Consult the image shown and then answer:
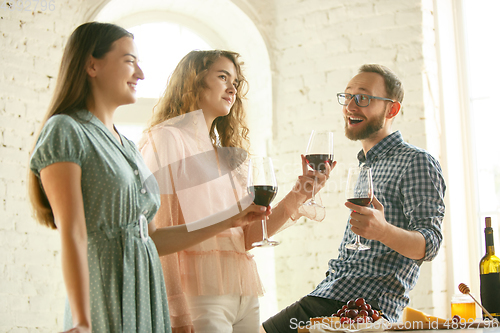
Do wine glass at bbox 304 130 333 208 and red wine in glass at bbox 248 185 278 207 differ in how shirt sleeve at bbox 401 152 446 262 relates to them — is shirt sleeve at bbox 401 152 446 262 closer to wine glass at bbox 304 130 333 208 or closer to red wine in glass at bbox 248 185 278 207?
wine glass at bbox 304 130 333 208

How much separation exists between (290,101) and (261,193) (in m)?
1.59

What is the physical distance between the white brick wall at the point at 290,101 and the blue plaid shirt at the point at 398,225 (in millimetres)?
823

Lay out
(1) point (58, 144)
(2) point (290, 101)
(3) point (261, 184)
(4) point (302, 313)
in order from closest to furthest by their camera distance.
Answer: (1) point (58, 144) < (3) point (261, 184) < (4) point (302, 313) < (2) point (290, 101)

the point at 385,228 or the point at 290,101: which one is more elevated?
the point at 290,101

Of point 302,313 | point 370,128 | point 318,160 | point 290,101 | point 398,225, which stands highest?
point 290,101

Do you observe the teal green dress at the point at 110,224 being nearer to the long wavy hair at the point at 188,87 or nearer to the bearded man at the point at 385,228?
the long wavy hair at the point at 188,87

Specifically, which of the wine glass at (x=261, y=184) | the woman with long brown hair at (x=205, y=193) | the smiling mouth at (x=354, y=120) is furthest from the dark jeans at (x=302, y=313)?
the smiling mouth at (x=354, y=120)

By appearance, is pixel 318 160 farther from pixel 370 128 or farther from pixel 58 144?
pixel 58 144

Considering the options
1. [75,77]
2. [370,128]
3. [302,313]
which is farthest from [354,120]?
[75,77]

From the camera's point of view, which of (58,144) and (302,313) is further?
(302,313)

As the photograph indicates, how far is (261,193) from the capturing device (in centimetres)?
126

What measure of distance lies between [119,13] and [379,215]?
207 centimetres

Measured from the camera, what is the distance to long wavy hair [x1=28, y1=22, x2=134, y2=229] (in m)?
1.09

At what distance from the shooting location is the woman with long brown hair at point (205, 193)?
1.36 meters
